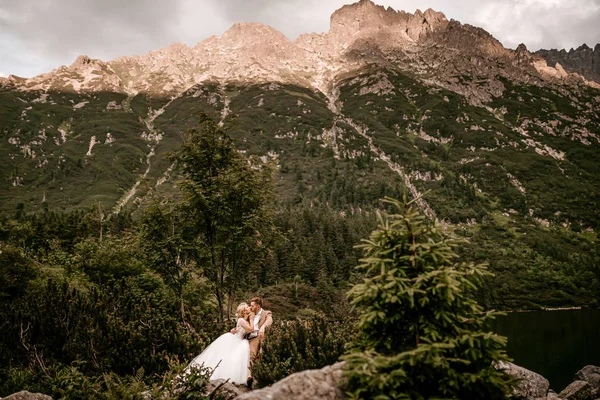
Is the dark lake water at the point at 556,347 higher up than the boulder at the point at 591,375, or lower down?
lower down

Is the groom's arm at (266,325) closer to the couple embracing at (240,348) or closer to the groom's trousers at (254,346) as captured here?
the couple embracing at (240,348)

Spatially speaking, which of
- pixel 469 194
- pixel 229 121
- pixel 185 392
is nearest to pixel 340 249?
pixel 229 121

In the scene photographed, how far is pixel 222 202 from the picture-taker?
40.8 ft

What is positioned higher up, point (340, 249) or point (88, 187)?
point (88, 187)

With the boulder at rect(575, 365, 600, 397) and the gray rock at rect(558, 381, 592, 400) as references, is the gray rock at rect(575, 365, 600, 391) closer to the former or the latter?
the boulder at rect(575, 365, 600, 397)

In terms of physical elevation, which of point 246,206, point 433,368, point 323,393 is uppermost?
point 246,206

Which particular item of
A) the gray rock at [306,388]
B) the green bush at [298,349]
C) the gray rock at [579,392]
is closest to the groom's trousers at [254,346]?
the green bush at [298,349]

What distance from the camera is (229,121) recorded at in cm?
1442

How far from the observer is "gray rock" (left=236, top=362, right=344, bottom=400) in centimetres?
438

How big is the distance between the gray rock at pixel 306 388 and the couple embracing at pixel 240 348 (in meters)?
4.57

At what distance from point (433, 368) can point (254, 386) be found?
18.8ft

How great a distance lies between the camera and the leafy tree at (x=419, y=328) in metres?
4.35

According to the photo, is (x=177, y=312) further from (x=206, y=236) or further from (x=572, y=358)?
(x=572, y=358)

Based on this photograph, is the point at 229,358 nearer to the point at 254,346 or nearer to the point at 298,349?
the point at 254,346
